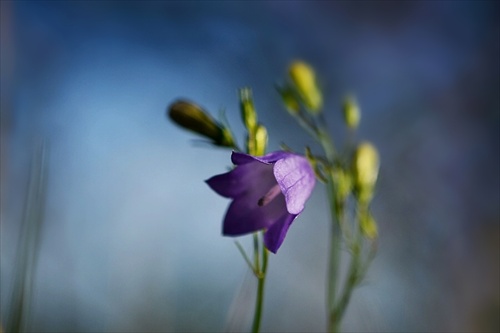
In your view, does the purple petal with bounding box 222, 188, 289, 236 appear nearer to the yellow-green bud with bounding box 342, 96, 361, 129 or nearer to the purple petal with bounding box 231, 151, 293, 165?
the purple petal with bounding box 231, 151, 293, 165

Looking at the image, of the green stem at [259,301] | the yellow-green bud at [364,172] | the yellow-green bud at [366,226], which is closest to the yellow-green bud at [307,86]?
the yellow-green bud at [364,172]

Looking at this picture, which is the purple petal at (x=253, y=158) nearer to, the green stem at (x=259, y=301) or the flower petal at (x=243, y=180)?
the flower petal at (x=243, y=180)

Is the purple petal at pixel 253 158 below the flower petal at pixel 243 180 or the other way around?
the other way around

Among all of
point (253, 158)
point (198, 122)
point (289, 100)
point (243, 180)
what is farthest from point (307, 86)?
point (253, 158)

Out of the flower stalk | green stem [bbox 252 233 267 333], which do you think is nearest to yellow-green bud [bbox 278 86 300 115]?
the flower stalk

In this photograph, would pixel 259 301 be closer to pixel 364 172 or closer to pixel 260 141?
pixel 260 141

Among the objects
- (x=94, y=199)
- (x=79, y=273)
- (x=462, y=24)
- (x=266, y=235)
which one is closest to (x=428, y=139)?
(x=462, y=24)
